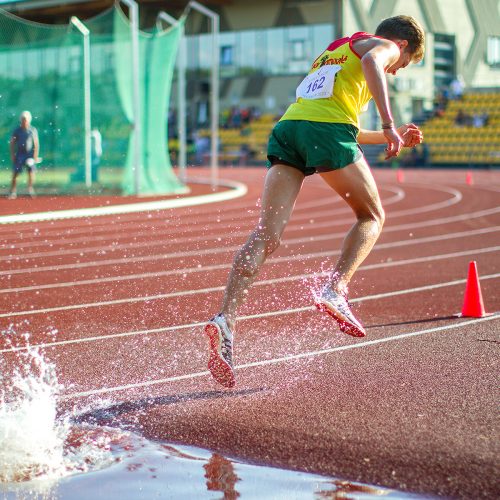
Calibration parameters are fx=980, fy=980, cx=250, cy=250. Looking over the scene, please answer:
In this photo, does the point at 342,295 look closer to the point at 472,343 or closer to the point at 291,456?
the point at 472,343

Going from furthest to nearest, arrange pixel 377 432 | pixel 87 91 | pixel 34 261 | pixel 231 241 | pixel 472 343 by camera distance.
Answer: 1. pixel 87 91
2. pixel 231 241
3. pixel 34 261
4. pixel 472 343
5. pixel 377 432

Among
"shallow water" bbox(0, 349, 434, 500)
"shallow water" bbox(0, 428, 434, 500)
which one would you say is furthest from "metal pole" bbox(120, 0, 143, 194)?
"shallow water" bbox(0, 428, 434, 500)

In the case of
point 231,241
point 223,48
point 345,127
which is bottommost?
point 231,241

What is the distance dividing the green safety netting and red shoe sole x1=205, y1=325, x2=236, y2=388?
43.8 ft

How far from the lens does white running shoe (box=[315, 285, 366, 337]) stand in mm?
5273

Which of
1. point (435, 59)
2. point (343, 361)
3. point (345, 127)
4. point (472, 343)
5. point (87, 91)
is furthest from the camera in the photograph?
point (435, 59)

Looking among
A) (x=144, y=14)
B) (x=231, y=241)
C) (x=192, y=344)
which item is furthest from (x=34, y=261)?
(x=144, y=14)

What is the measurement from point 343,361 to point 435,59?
49525 mm

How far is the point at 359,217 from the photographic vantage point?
212 inches

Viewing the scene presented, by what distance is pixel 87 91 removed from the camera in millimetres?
18953

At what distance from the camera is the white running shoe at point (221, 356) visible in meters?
4.73

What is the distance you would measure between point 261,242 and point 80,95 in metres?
14.7

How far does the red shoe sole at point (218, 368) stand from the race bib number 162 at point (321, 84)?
1.34 metres

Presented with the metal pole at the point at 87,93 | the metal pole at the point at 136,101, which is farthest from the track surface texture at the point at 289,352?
the metal pole at the point at 136,101
